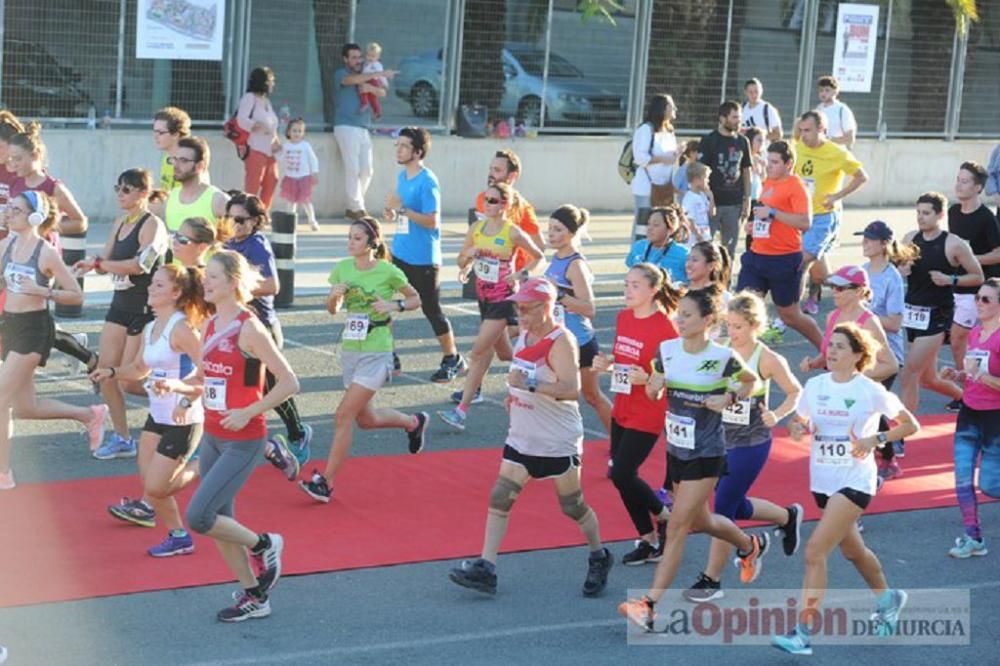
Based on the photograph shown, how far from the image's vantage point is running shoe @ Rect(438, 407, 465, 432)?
12328 mm

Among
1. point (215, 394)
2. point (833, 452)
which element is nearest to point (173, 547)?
point (215, 394)

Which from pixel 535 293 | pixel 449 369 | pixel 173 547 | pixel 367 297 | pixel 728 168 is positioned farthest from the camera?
pixel 728 168

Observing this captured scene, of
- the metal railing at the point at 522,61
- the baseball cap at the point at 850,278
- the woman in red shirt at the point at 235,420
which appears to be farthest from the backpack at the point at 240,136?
the woman in red shirt at the point at 235,420

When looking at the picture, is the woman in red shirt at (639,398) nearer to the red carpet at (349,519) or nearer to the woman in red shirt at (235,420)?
the red carpet at (349,519)

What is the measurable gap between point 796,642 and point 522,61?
55.8 ft

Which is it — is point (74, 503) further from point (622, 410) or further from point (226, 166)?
point (226, 166)

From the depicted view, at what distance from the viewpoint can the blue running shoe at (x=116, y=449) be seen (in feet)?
35.9

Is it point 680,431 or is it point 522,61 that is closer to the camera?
point 680,431

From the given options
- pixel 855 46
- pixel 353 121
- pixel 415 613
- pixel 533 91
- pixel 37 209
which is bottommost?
pixel 415 613

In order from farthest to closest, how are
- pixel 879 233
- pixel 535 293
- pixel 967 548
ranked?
pixel 879 233, pixel 967 548, pixel 535 293

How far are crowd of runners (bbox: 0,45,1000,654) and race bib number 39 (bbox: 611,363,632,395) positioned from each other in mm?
11

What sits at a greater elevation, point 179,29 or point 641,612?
point 179,29

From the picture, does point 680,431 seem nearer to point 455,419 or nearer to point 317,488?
point 317,488

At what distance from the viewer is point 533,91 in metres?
24.4
